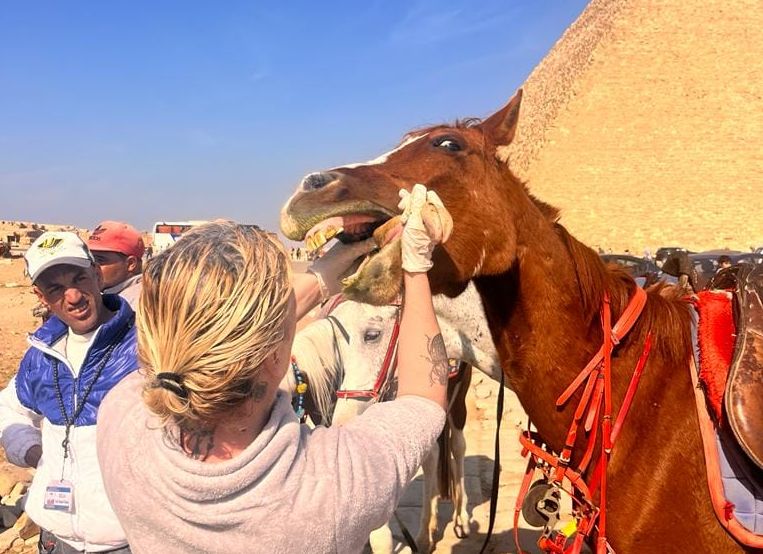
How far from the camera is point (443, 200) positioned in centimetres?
212

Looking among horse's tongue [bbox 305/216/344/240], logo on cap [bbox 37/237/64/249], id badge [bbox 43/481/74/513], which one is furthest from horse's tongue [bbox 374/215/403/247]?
id badge [bbox 43/481/74/513]

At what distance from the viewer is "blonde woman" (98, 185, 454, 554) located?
124cm

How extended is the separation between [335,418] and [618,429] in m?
1.91

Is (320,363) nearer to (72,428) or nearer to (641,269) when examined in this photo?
(72,428)

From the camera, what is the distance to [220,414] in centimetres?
130

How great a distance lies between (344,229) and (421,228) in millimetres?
517

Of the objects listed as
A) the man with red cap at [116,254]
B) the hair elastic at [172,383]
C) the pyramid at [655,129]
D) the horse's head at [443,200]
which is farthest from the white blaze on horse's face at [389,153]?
the pyramid at [655,129]

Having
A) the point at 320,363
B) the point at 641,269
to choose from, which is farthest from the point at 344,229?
the point at 641,269

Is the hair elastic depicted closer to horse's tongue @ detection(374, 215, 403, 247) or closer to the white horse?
horse's tongue @ detection(374, 215, 403, 247)

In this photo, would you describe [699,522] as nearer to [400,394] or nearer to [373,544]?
[400,394]

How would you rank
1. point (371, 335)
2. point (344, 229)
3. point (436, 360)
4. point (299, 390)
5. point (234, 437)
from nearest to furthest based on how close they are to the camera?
point (234, 437) → point (436, 360) → point (344, 229) → point (299, 390) → point (371, 335)

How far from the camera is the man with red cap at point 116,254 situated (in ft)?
12.9

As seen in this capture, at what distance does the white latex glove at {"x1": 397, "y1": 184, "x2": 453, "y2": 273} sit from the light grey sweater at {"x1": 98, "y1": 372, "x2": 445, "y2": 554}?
394mm

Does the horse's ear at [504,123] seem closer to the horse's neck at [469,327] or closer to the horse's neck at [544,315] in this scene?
the horse's neck at [544,315]
